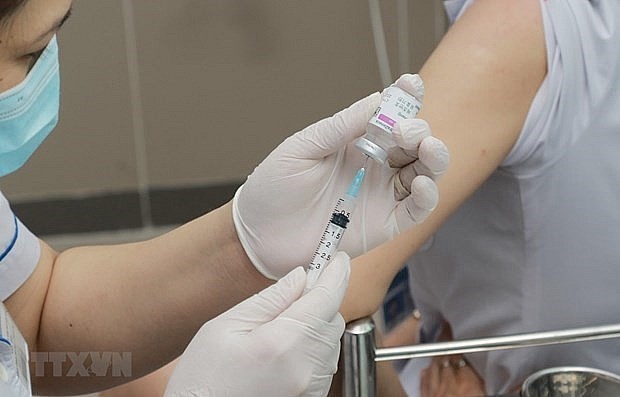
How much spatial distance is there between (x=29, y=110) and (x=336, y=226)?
1.34ft

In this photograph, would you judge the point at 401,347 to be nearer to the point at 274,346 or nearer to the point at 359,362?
the point at 359,362

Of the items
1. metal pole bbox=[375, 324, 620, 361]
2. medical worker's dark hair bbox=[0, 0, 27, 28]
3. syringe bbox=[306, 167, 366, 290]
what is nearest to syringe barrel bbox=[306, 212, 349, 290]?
syringe bbox=[306, 167, 366, 290]

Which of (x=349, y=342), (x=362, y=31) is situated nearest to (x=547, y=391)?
(x=349, y=342)

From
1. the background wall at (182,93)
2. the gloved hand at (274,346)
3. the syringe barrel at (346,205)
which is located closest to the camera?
the gloved hand at (274,346)

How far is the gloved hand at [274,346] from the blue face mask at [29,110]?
37cm

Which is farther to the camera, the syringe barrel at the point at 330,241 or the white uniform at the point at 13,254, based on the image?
the white uniform at the point at 13,254

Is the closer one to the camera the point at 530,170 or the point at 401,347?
the point at 401,347

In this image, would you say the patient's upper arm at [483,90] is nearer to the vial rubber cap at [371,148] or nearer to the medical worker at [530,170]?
the medical worker at [530,170]

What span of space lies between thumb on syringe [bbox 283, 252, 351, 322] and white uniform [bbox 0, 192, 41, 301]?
0.46m

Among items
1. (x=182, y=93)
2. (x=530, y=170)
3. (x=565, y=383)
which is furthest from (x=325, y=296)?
(x=182, y=93)

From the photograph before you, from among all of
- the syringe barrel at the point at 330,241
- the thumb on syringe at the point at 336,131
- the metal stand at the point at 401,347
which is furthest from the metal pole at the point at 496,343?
the thumb on syringe at the point at 336,131

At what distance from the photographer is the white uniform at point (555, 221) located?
3.61 ft

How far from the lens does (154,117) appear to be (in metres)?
2.67

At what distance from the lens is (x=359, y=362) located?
914 mm
